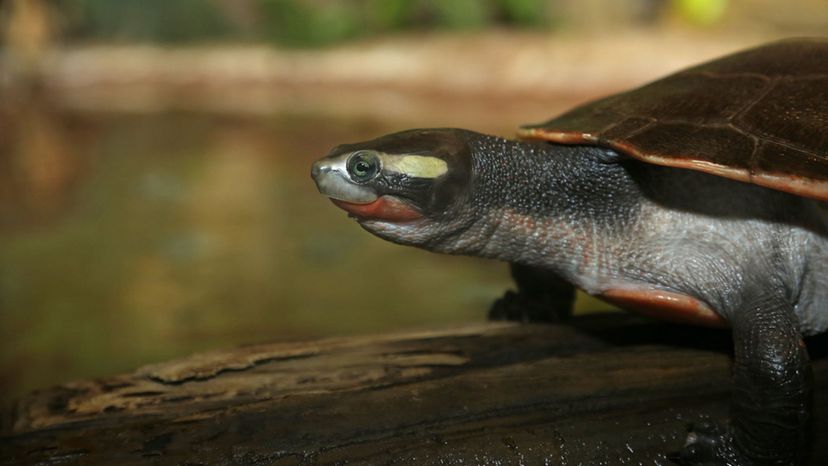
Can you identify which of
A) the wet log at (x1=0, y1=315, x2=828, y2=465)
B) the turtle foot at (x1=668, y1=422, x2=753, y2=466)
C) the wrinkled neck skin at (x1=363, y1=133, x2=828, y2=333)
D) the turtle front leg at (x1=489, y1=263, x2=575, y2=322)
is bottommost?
the turtle foot at (x1=668, y1=422, x2=753, y2=466)

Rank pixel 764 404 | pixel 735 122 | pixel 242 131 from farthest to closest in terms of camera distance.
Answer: pixel 242 131, pixel 735 122, pixel 764 404

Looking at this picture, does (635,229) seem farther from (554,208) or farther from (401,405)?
(401,405)

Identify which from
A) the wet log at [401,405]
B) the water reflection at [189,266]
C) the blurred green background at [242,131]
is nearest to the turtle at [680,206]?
the wet log at [401,405]

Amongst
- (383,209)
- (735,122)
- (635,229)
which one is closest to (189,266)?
(383,209)

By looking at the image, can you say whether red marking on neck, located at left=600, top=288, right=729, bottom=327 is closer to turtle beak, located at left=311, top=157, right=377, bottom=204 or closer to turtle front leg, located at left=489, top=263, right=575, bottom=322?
turtle front leg, located at left=489, top=263, right=575, bottom=322

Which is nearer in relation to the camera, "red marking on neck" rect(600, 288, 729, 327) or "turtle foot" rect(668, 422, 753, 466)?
"turtle foot" rect(668, 422, 753, 466)

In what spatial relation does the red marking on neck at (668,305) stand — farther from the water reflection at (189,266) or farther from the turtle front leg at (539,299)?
the water reflection at (189,266)

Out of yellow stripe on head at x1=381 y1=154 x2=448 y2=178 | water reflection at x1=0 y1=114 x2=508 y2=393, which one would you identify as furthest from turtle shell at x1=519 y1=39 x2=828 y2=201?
A: water reflection at x1=0 y1=114 x2=508 y2=393
